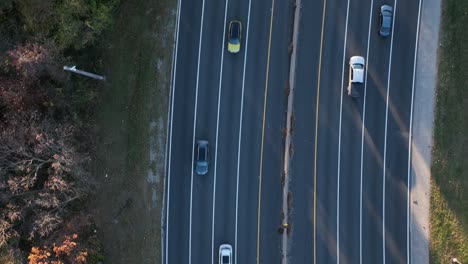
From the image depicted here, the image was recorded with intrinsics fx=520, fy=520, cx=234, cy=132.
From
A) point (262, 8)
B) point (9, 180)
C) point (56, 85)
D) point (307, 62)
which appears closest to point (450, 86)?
point (307, 62)

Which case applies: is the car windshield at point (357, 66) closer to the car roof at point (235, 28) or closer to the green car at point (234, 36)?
the green car at point (234, 36)

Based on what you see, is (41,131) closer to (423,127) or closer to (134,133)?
(134,133)

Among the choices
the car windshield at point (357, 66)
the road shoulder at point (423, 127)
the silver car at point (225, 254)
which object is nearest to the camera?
the silver car at point (225, 254)

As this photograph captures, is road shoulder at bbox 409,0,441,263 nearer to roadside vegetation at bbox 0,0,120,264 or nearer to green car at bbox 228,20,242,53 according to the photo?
green car at bbox 228,20,242,53

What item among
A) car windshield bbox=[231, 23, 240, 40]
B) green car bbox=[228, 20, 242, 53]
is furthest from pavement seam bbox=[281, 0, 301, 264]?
car windshield bbox=[231, 23, 240, 40]

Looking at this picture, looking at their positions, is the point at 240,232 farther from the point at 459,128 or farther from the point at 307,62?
the point at 459,128


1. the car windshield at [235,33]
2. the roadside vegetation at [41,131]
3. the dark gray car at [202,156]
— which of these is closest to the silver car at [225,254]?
the dark gray car at [202,156]
